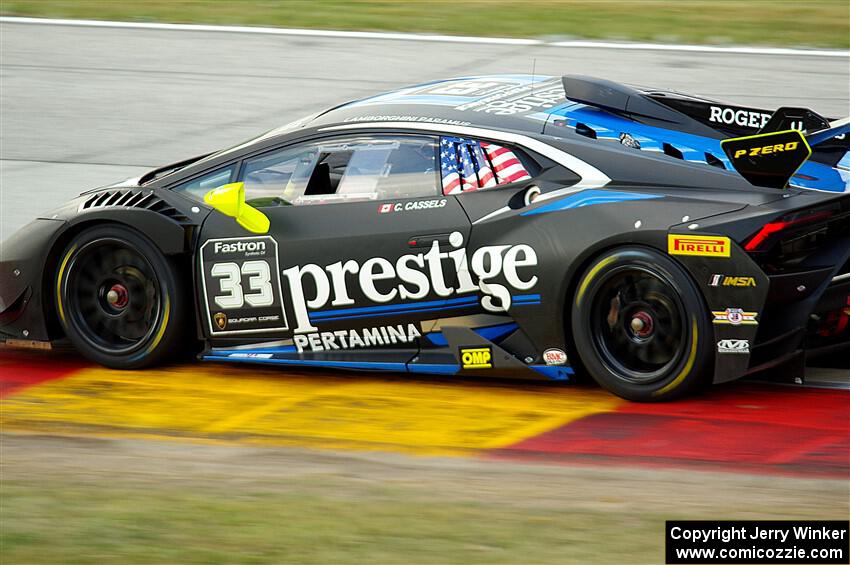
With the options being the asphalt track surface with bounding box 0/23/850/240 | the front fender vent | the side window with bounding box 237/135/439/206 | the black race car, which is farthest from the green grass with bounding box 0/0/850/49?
the front fender vent

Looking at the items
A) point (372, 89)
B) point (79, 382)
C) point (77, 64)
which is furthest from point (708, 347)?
point (77, 64)

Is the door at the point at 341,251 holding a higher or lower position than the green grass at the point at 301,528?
higher

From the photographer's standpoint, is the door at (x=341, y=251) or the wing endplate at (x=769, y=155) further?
the door at (x=341, y=251)

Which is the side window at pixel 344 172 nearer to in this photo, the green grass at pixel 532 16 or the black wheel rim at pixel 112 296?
the black wheel rim at pixel 112 296

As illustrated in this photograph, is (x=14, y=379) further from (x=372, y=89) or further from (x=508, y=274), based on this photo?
(x=372, y=89)

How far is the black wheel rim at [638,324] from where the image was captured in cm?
601

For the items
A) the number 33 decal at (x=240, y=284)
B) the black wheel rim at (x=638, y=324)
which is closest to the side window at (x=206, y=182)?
the number 33 decal at (x=240, y=284)

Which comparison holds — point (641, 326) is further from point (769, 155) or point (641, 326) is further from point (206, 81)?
point (206, 81)

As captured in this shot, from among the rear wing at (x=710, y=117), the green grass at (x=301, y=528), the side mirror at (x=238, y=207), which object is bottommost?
the green grass at (x=301, y=528)

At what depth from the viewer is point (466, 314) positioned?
20.9ft

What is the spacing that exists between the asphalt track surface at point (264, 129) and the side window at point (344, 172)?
3.23 feet

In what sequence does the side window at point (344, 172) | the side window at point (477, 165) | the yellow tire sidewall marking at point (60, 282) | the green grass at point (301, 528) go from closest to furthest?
the green grass at point (301, 528) → the side window at point (477, 165) → the side window at point (344, 172) → the yellow tire sidewall marking at point (60, 282)

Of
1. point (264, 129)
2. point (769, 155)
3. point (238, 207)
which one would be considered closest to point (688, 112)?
point (769, 155)

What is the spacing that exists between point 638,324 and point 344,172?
1.67 metres
